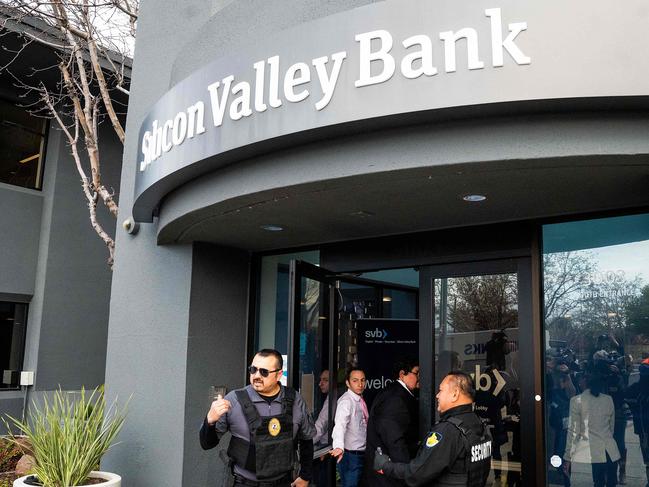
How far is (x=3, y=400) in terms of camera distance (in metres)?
11.8

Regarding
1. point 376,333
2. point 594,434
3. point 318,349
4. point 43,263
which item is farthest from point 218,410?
point 43,263

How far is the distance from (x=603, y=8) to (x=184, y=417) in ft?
16.6

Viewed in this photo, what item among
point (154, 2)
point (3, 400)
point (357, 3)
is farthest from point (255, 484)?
point (3, 400)

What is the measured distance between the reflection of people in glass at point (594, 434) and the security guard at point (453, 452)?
1.39 m

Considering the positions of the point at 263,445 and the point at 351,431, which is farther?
the point at 351,431

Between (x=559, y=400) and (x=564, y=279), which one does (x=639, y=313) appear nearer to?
(x=564, y=279)

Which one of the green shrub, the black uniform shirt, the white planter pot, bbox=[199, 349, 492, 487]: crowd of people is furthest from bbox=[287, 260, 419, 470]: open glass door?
the green shrub

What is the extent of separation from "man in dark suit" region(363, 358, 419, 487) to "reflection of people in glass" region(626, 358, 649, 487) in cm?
183

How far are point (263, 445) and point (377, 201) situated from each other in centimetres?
198

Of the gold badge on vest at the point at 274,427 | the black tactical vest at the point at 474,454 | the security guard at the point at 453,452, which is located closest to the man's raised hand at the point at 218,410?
the gold badge on vest at the point at 274,427

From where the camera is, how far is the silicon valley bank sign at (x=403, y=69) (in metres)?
3.62

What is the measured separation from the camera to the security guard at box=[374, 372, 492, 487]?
4.01 metres

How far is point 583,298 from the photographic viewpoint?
17.8 feet

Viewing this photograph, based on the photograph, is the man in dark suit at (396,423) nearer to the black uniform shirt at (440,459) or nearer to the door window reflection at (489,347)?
the door window reflection at (489,347)
